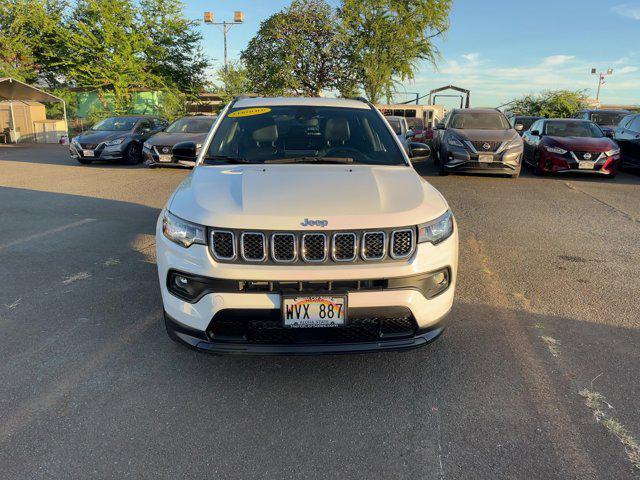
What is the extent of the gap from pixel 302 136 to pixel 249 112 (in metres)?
0.59

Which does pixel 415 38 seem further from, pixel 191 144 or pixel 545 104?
pixel 191 144

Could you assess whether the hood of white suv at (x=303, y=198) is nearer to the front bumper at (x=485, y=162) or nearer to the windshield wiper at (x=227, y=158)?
the windshield wiper at (x=227, y=158)

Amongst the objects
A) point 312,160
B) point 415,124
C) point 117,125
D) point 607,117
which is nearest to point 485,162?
point 312,160

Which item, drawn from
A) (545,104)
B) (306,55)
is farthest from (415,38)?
(545,104)

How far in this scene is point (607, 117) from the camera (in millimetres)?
16969

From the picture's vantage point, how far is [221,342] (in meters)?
2.59

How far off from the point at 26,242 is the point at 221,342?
4568 millimetres

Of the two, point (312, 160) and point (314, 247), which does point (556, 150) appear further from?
point (314, 247)

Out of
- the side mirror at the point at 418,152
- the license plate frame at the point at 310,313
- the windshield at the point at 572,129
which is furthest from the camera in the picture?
the windshield at the point at 572,129

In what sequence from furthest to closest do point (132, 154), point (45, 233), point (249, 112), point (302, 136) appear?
point (132, 154)
point (45, 233)
point (249, 112)
point (302, 136)

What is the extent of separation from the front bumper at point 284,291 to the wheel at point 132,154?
12.9 m

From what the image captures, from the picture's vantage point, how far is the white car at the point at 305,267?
252 cm

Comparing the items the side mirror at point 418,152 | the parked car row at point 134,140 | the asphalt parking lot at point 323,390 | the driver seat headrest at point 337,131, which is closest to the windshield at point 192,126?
the parked car row at point 134,140

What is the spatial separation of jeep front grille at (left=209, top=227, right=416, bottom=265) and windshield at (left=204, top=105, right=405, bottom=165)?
4.19 feet
